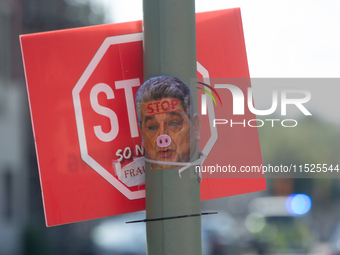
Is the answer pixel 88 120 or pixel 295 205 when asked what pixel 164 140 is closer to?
pixel 88 120

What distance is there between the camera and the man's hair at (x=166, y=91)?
1.89 m

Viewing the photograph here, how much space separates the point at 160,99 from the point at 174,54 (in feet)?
0.71

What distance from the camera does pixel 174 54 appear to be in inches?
74.1

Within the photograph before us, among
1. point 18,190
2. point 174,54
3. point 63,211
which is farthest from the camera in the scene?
point 18,190

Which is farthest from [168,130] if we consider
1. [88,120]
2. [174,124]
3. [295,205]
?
[295,205]

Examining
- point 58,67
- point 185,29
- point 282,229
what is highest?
point 185,29

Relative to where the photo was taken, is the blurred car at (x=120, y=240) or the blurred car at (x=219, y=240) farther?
the blurred car at (x=219, y=240)

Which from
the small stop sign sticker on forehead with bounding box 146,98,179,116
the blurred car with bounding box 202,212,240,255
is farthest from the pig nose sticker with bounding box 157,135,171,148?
the blurred car with bounding box 202,212,240,255

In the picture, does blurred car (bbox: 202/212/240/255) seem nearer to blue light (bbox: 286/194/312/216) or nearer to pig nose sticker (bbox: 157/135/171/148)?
blue light (bbox: 286/194/312/216)

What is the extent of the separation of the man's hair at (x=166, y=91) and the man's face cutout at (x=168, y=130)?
0.07 ft

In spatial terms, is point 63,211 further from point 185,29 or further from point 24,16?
point 24,16

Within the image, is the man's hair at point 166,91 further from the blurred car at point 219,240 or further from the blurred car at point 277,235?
the blurred car at point 277,235

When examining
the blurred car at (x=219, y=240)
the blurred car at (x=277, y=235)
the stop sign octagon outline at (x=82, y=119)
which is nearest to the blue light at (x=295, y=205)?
the blurred car at (x=277, y=235)

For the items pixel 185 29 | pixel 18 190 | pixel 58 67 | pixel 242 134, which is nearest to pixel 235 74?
pixel 242 134
